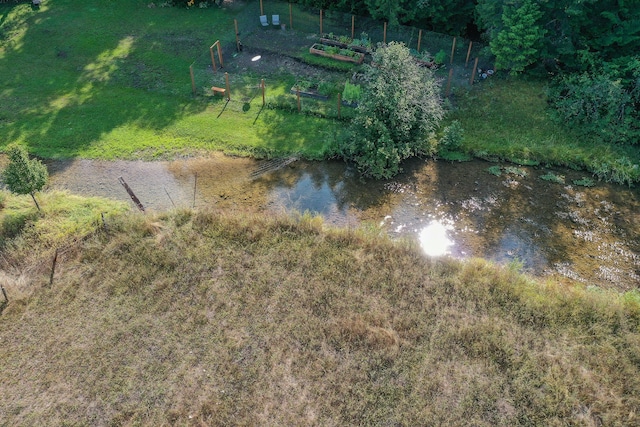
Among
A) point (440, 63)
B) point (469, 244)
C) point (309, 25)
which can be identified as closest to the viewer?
point (469, 244)

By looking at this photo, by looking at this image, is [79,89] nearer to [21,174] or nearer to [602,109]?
[21,174]

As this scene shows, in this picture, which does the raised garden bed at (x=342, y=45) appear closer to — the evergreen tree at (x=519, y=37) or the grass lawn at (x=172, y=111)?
the grass lawn at (x=172, y=111)

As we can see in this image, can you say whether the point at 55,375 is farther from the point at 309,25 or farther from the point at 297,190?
the point at 309,25

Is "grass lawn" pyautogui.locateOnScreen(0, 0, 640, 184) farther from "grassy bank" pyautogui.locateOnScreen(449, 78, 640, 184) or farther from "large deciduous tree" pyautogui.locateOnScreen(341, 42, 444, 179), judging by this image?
"large deciduous tree" pyautogui.locateOnScreen(341, 42, 444, 179)

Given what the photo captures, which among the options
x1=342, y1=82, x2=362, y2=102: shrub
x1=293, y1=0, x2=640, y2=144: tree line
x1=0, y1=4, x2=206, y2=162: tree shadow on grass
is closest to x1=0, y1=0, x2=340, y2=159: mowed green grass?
x1=0, y1=4, x2=206, y2=162: tree shadow on grass

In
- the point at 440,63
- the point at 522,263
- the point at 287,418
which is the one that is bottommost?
the point at 287,418

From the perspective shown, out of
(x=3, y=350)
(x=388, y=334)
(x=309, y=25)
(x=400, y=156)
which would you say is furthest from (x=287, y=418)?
(x=309, y=25)
